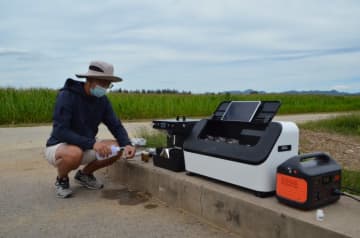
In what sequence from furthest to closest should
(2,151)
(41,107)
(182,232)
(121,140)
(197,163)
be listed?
(41,107) → (2,151) → (121,140) → (197,163) → (182,232)

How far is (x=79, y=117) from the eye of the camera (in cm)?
377

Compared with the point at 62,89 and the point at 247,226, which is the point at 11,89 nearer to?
the point at 62,89

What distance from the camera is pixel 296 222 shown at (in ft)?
7.61

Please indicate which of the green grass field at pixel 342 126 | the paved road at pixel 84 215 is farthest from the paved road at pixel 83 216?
the green grass field at pixel 342 126

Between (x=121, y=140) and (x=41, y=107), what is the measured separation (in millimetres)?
11005

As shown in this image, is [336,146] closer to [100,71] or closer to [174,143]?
[174,143]

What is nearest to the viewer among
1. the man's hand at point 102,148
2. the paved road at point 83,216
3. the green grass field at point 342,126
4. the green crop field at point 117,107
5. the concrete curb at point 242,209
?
the concrete curb at point 242,209

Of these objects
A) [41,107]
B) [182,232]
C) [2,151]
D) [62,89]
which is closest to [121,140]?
[62,89]

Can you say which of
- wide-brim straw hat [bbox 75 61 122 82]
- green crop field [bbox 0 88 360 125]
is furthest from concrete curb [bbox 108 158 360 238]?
green crop field [bbox 0 88 360 125]

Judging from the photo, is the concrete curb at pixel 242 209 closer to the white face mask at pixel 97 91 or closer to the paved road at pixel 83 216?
the paved road at pixel 83 216

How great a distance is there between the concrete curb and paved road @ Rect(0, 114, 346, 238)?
4.2 inches

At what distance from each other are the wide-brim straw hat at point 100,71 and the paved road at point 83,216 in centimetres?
123

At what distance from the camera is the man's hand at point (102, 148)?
3578 millimetres

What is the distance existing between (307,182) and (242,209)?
20.9 inches
